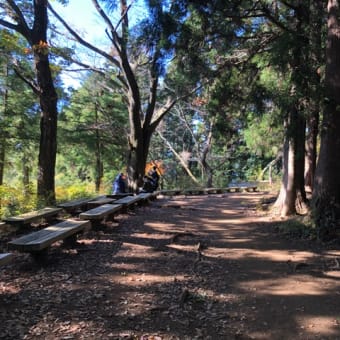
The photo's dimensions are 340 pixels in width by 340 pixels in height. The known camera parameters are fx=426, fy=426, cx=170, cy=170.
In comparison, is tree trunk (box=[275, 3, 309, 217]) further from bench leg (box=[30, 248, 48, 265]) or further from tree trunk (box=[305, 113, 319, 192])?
bench leg (box=[30, 248, 48, 265])

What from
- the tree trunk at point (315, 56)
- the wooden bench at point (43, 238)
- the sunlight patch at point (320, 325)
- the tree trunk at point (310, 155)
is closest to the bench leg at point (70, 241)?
the wooden bench at point (43, 238)

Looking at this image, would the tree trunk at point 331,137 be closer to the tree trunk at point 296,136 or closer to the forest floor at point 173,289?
the tree trunk at point 296,136

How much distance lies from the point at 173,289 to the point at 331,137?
4.86 m

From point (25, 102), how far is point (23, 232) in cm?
1745

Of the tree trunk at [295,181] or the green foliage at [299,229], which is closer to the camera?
the green foliage at [299,229]

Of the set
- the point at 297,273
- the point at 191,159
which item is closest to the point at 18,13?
the point at 297,273

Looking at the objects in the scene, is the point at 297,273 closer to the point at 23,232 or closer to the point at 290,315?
the point at 290,315

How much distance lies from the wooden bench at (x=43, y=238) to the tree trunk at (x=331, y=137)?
15.0 ft

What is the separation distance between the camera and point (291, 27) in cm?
1045

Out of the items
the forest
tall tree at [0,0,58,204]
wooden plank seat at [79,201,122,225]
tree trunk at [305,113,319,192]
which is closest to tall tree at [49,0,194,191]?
the forest

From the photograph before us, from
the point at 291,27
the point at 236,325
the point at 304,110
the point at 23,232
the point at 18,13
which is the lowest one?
the point at 236,325

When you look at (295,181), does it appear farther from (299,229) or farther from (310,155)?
(310,155)

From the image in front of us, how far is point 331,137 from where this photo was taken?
831 centimetres

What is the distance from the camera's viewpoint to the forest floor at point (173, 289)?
13.5 feet
